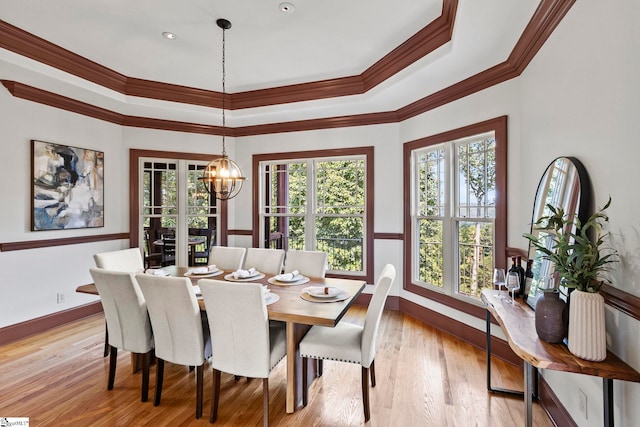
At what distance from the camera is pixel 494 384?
259 centimetres

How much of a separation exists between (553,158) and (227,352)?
2.55 m

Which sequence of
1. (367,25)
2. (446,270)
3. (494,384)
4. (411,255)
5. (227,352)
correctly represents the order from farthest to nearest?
1. (411,255)
2. (446,270)
3. (367,25)
4. (494,384)
5. (227,352)

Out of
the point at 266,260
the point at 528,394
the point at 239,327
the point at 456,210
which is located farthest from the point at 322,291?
the point at 456,210

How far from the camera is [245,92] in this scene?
445 cm

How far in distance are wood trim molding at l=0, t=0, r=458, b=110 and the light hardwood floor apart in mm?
2858

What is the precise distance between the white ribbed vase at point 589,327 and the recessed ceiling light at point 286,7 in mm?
2713

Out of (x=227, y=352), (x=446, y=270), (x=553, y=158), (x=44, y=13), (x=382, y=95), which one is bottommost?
(x=227, y=352)

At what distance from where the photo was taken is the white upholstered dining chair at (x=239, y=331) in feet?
6.53

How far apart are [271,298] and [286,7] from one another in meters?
2.32

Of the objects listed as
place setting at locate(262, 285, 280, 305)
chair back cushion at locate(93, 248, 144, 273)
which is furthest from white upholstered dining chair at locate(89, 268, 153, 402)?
place setting at locate(262, 285, 280, 305)

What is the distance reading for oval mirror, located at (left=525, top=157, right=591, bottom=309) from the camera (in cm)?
170

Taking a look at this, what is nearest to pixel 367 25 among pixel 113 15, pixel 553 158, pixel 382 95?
pixel 382 95

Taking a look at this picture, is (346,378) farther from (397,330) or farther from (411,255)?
(411,255)

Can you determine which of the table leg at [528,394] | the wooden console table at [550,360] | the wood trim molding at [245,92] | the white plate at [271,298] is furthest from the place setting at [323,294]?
the wood trim molding at [245,92]
